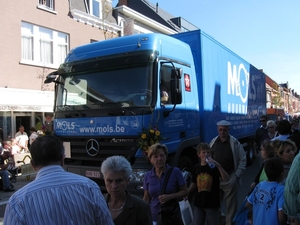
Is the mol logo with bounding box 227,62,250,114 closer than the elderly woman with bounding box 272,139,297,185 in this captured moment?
No

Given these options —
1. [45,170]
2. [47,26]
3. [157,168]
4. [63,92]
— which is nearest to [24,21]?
[47,26]

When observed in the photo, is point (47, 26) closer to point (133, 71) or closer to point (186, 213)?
point (133, 71)

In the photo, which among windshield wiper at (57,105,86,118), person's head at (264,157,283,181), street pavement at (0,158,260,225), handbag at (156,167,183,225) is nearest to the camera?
person's head at (264,157,283,181)

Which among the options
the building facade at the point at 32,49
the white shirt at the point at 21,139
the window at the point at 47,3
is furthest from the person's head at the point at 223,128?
the window at the point at 47,3

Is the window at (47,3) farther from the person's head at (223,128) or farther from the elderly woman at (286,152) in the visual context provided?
the elderly woman at (286,152)

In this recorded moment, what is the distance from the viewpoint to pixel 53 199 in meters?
1.53

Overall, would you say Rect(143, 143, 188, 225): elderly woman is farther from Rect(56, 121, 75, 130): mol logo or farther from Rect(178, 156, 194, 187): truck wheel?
Rect(56, 121, 75, 130): mol logo

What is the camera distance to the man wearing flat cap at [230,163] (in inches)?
169

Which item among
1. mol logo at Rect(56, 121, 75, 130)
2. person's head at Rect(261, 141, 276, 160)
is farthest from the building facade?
person's head at Rect(261, 141, 276, 160)

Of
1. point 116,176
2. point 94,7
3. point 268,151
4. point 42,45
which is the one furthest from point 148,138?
point 94,7

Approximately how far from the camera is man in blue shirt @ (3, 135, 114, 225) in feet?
4.94

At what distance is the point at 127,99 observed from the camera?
4.66 metres

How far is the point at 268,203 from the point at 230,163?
1605mm

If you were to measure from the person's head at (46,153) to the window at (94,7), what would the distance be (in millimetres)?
16660
